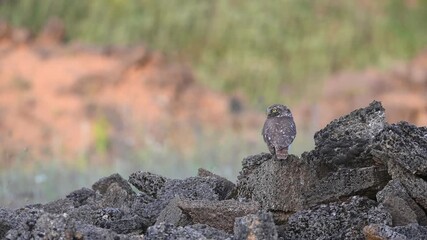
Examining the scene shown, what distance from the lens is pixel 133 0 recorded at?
15352 mm

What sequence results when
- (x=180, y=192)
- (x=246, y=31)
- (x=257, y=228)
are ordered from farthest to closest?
(x=246, y=31), (x=180, y=192), (x=257, y=228)

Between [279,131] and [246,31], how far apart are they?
11.3m

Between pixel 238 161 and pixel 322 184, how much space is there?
184 inches

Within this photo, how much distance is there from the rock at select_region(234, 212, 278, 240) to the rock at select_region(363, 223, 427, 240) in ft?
0.99

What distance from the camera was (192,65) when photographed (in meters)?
15.2

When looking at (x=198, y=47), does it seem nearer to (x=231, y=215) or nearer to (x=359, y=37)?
(x=359, y=37)

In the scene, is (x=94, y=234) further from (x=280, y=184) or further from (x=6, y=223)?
(x=280, y=184)

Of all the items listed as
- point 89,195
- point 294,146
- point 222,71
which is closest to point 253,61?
point 222,71

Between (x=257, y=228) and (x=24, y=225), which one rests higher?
(x=24, y=225)

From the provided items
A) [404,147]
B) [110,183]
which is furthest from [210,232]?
[110,183]

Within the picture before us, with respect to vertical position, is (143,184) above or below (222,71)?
below

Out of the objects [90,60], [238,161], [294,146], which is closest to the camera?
[238,161]

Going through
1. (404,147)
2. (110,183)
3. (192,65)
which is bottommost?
(404,147)

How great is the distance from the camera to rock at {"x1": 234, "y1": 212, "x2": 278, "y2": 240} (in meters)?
3.23
